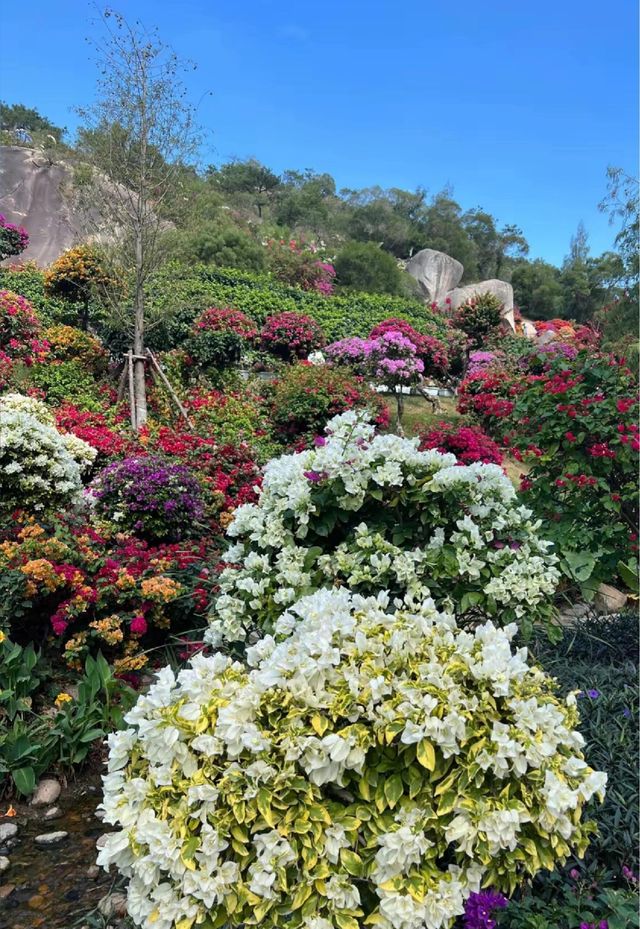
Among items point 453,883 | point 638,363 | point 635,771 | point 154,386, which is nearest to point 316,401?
point 154,386

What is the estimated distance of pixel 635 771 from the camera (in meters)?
2.02

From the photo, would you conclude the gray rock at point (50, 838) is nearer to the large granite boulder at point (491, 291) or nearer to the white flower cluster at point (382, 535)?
the white flower cluster at point (382, 535)

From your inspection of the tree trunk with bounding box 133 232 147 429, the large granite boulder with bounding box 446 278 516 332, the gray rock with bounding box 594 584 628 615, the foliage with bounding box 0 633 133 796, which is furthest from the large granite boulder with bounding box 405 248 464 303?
the foliage with bounding box 0 633 133 796

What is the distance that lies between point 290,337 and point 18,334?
178 inches

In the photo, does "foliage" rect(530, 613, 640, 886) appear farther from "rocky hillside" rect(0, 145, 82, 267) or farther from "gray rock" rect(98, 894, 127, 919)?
"rocky hillside" rect(0, 145, 82, 267)

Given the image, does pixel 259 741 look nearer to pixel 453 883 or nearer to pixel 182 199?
pixel 453 883

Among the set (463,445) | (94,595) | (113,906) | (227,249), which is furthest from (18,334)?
(227,249)

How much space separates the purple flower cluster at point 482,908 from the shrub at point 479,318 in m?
12.7

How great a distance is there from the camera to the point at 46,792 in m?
2.60

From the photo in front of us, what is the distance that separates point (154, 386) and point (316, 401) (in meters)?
2.35

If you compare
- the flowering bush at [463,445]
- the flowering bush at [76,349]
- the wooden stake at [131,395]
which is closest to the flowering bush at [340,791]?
the flowering bush at [463,445]

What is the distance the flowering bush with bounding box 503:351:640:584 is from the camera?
358 centimetres

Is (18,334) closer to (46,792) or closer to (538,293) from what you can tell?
(46,792)

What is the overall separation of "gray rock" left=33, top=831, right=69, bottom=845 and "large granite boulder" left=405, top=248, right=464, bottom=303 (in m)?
25.6
